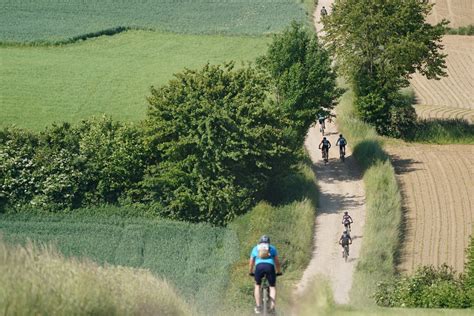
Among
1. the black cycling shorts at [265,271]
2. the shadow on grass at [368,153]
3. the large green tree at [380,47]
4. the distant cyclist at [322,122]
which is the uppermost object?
the large green tree at [380,47]

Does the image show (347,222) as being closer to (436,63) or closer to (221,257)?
(221,257)

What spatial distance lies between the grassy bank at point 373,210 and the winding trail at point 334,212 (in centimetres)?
41

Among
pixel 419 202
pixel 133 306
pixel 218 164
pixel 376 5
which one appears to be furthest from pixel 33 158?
pixel 133 306

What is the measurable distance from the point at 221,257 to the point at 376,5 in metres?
21.5

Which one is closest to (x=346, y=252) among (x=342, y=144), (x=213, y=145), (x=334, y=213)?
(x=334, y=213)

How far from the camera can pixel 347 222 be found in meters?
38.5

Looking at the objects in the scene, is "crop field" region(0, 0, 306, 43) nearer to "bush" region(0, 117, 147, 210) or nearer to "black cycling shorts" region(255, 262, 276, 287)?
"bush" region(0, 117, 147, 210)

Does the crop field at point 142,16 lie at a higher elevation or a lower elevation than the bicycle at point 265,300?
higher

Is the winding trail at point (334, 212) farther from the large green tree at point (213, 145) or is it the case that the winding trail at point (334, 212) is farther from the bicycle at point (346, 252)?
the large green tree at point (213, 145)

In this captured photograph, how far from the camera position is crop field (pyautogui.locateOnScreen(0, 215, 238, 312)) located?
35.1 metres

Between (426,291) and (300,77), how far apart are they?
1720 centimetres

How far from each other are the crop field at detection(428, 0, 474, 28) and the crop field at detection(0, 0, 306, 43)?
34.3 feet

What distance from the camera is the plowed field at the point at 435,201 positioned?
128 feet

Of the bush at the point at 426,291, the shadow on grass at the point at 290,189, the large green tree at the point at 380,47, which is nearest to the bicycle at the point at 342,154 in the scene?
the shadow on grass at the point at 290,189
